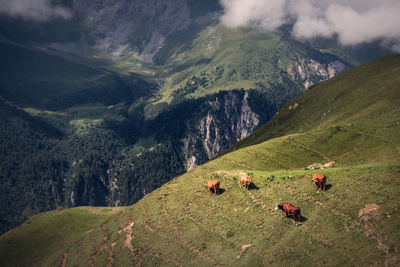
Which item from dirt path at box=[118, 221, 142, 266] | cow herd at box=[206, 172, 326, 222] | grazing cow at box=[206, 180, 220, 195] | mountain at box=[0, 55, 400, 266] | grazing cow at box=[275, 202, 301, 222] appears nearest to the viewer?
mountain at box=[0, 55, 400, 266]

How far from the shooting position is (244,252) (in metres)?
44.1

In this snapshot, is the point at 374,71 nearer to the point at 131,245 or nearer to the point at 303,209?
the point at 303,209

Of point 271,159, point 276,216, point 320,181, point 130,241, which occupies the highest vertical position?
point 271,159

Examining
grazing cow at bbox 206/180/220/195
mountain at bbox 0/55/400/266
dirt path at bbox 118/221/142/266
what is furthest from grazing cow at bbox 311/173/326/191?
dirt path at bbox 118/221/142/266

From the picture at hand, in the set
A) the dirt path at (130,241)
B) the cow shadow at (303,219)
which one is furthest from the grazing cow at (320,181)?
the dirt path at (130,241)

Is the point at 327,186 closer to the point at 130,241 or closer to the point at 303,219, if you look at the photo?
the point at 303,219

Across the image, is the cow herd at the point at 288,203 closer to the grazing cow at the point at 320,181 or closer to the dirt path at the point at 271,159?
the grazing cow at the point at 320,181

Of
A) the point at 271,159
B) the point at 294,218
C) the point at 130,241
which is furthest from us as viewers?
the point at 271,159

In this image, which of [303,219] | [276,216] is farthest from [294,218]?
[276,216]

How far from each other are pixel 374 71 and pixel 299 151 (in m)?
132

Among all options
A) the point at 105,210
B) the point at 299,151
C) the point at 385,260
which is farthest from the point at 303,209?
the point at 105,210

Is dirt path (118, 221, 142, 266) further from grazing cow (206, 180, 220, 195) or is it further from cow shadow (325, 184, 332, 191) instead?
cow shadow (325, 184, 332, 191)

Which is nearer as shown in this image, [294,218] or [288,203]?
[294,218]

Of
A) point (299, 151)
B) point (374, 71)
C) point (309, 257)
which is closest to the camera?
point (309, 257)
